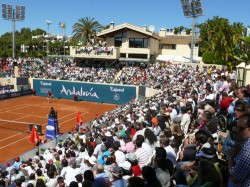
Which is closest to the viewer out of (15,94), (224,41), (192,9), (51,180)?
(51,180)

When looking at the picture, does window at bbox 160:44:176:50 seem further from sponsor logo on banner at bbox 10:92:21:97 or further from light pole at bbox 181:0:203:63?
sponsor logo on banner at bbox 10:92:21:97

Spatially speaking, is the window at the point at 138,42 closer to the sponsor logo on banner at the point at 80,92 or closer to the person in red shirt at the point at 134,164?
the sponsor logo on banner at the point at 80,92

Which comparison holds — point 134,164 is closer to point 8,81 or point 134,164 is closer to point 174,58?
point 174,58

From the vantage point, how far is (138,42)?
46.2 meters

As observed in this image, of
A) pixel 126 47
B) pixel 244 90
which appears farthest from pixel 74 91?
pixel 244 90

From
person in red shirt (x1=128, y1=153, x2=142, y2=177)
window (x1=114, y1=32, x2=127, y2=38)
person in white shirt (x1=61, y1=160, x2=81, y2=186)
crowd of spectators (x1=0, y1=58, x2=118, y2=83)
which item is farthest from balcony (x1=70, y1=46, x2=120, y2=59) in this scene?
person in red shirt (x1=128, y1=153, x2=142, y2=177)

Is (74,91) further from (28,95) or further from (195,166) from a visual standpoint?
(195,166)

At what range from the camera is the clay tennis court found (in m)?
22.5

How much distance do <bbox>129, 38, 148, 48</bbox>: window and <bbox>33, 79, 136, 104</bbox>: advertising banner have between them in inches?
388

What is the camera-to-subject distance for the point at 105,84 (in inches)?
1590

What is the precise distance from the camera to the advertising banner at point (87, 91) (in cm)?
3919

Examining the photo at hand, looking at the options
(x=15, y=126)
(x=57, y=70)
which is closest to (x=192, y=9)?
(x=57, y=70)

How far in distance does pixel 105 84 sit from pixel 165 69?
8.58m

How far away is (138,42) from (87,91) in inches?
471
